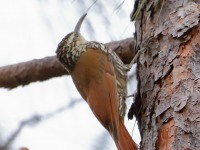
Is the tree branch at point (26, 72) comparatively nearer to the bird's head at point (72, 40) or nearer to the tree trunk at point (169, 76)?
the tree trunk at point (169, 76)

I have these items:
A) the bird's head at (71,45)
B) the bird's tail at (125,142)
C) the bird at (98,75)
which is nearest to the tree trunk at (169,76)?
the bird's tail at (125,142)

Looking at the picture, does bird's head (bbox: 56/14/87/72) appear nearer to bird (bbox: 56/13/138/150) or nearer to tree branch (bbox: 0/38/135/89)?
bird (bbox: 56/13/138/150)

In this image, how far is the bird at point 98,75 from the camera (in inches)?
112

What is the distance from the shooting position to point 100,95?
2973mm

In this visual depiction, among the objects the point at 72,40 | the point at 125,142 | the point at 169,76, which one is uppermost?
the point at 169,76

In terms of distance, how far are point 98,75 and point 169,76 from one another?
3.21 ft

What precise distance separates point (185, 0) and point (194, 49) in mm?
297

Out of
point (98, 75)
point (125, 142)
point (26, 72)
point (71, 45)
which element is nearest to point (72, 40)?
point (71, 45)

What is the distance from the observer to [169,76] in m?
2.16

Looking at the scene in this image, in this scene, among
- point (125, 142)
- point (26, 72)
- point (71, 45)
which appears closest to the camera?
point (125, 142)

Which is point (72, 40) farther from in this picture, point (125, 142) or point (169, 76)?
point (169, 76)

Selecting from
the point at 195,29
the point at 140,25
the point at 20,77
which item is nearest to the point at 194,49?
the point at 195,29

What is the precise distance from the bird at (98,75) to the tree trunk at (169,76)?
0.39 metres

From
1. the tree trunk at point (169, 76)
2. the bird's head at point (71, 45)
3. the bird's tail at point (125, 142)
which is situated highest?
the tree trunk at point (169, 76)
